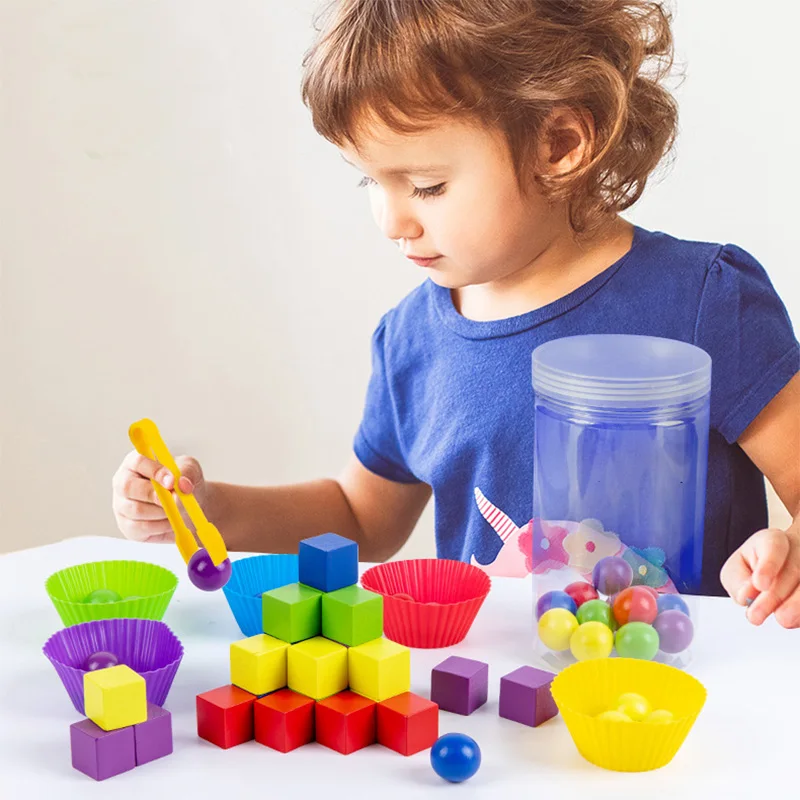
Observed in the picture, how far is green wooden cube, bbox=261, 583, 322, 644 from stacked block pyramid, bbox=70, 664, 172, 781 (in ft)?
0.22

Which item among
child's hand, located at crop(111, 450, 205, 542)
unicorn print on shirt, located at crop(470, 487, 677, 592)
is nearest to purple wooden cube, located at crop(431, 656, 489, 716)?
unicorn print on shirt, located at crop(470, 487, 677, 592)

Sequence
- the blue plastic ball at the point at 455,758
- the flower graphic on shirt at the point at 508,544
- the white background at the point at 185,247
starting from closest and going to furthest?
the blue plastic ball at the point at 455,758 → the flower graphic on shirt at the point at 508,544 → the white background at the point at 185,247

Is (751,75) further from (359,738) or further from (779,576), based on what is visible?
(359,738)

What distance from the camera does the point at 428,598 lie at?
0.73 m

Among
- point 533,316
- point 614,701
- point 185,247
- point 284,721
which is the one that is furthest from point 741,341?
point 185,247

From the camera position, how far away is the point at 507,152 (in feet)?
2.64

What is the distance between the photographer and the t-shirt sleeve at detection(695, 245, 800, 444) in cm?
84

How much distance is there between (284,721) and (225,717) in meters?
0.03

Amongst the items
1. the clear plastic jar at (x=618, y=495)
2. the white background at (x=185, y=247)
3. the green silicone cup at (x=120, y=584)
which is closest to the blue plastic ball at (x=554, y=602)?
the clear plastic jar at (x=618, y=495)

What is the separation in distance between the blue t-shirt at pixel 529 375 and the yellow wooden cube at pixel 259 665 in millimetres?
394

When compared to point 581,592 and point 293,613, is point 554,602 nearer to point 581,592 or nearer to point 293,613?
point 581,592

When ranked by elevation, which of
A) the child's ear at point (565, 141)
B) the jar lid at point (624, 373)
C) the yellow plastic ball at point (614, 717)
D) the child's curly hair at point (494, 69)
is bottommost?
the yellow plastic ball at point (614, 717)

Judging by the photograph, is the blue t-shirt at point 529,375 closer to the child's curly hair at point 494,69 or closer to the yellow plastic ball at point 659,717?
the child's curly hair at point 494,69

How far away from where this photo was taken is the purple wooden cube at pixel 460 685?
0.58m
